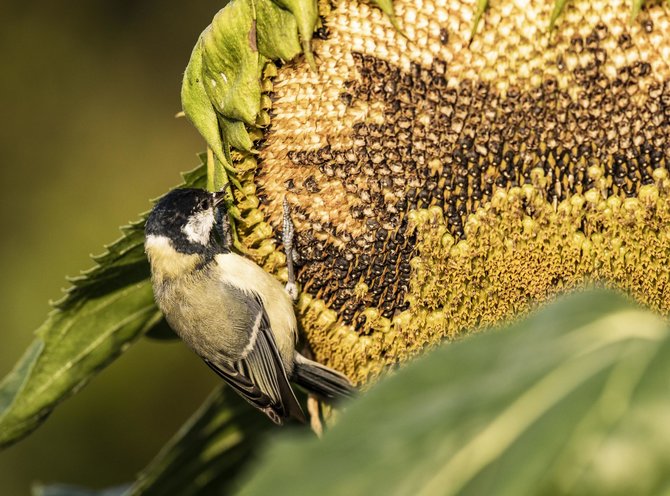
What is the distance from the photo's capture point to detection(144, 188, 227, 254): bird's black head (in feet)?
8.60

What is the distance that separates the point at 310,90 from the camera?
1.98m

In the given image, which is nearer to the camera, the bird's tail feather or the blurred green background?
the bird's tail feather

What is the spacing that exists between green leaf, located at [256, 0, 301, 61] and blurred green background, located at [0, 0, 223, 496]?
288cm

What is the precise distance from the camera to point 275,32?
1873mm

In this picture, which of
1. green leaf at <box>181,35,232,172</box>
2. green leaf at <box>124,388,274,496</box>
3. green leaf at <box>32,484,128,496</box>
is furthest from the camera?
green leaf at <box>32,484,128,496</box>

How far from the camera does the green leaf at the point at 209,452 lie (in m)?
2.48

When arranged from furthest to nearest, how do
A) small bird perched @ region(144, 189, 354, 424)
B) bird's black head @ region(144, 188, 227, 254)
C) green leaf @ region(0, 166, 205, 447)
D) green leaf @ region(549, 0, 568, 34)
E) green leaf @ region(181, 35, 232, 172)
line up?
bird's black head @ region(144, 188, 227, 254)
small bird perched @ region(144, 189, 354, 424)
green leaf @ region(0, 166, 205, 447)
green leaf @ region(181, 35, 232, 172)
green leaf @ region(549, 0, 568, 34)

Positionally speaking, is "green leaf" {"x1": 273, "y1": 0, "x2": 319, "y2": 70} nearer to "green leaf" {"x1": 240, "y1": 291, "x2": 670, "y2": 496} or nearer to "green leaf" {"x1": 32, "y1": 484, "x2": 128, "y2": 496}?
"green leaf" {"x1": 240, "y1": 291, "x2": 670, "y2": 496}

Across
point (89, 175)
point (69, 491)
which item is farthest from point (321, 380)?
point (89, 175)

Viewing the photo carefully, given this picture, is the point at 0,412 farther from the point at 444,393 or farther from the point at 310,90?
the point at 444,393

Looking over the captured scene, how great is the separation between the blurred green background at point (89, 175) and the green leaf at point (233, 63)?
283cm

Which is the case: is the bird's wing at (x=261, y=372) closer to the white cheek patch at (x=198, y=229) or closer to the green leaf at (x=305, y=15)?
the white cheek patch at (x=198, y=229)

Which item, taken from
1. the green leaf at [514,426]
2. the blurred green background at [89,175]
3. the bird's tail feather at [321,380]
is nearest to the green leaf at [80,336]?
the bird's tail feather at [321,380]

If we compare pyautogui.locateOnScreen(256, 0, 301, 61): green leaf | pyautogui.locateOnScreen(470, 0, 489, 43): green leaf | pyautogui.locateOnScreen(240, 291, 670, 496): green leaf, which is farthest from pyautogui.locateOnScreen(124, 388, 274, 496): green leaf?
pyautogui.locateOnScreen(240, 291, 670, 496): green leaf
